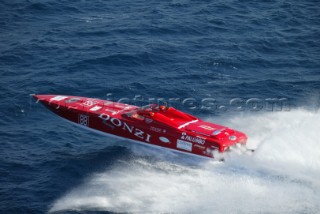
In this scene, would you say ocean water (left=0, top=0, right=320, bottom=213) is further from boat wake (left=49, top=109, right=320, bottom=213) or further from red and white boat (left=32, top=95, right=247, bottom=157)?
red and white boat (left=32, top=95, right=247, bottom=157)

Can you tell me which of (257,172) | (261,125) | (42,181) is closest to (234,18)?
(261,125)

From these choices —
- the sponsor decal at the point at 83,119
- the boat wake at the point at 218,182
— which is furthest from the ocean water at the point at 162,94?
the sponsor decal at the point at 83,119

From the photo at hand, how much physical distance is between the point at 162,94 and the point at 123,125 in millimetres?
7266

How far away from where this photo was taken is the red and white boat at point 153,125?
28.2 metres

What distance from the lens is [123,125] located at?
29.8 m

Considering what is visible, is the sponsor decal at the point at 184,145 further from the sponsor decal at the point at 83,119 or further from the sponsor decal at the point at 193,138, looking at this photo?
the sponsor decal at the point at 83,119

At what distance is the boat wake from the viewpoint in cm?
2512

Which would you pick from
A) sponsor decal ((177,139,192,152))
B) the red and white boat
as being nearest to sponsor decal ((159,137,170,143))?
the red and white boat

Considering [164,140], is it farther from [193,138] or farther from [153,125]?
[193,138]

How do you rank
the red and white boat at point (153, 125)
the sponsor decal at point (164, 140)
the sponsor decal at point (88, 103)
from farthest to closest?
the sponsor decal at point (88, 103) < the sponsor decal at point (164, 140) < the red and white boat at point (153, 125)

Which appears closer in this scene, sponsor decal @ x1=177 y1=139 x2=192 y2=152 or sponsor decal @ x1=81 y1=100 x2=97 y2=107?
sponsor decal @ x1=177 y1=139 x2=192 y2=152

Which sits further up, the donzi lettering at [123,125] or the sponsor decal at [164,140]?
the donzi lettering at [123,125]

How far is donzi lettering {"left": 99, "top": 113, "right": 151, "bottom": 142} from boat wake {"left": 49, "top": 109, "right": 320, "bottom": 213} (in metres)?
1.37

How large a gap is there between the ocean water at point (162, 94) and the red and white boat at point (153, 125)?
1083mm
